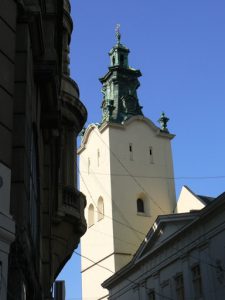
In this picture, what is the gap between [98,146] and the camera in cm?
5253

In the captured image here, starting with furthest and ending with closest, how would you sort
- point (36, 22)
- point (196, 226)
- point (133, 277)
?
point (133, 277)
point (196, 226)
point (36, 22)

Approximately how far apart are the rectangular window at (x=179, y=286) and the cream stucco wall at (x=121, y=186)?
14850 mm

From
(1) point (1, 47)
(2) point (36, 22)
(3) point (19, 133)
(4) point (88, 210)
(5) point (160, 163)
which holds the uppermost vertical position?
(5) point (160, 163)

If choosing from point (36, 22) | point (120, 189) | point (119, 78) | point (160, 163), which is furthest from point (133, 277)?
point (36, 22)

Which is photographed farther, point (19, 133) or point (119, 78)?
point (119, 78)

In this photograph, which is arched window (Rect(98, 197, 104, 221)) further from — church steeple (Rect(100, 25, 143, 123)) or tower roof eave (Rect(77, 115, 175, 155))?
church steeple (Rect(100, 25, 143, 123))

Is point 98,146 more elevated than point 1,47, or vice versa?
point 98,146

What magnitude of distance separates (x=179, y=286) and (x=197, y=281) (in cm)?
203

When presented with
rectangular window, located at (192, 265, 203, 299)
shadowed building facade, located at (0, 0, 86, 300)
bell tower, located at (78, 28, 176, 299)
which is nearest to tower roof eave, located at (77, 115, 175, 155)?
bell tower, located at (78, 28, 176, 299)

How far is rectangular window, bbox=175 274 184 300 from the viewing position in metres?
29.5

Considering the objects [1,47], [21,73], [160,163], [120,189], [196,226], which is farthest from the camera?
[160,163]

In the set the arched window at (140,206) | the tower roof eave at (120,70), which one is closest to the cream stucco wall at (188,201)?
the arched window at (140,206)

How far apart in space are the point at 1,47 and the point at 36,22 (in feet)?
5.28

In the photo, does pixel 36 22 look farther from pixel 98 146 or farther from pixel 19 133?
pixel 98 146
